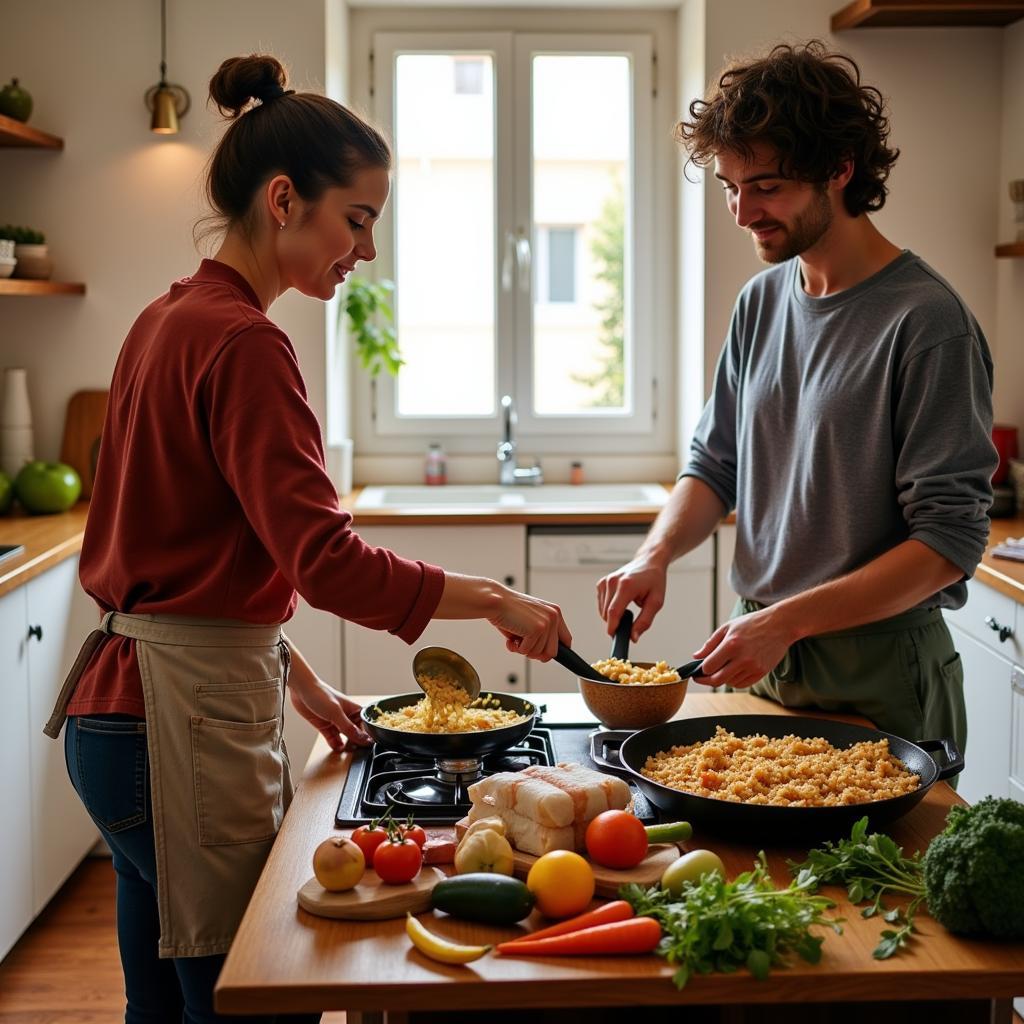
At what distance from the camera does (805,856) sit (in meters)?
1.44

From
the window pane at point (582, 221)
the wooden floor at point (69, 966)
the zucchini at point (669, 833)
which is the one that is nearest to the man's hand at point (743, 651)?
the zucchini at point (669, 833)

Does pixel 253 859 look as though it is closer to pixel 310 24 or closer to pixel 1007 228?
pixel 310 24

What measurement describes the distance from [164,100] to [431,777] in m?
2.77

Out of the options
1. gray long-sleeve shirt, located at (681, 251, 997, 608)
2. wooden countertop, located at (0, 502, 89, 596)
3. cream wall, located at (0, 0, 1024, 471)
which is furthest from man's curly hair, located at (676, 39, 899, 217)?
cream wall, located at (0, 0, 1024, 471)

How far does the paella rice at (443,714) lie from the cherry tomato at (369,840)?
275 millimetres

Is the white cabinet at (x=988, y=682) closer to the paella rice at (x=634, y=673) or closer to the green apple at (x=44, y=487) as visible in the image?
the paella rice at (x=634, y=673)

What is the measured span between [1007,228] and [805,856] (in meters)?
3.09

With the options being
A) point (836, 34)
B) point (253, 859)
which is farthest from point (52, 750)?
point (836, 34)

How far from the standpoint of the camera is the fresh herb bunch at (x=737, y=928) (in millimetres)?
1172

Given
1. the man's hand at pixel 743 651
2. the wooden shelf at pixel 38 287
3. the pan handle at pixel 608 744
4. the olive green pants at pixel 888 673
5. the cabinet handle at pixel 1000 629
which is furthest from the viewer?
the wooden shelf at pixel 38 287

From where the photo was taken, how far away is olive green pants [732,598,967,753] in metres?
1.98

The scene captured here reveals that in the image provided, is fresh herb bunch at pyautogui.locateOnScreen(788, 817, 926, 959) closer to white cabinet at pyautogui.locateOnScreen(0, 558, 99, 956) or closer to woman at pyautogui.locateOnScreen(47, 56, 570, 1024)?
woman at pyautogui.locateOnScreen(47, 56, 570, 1024)

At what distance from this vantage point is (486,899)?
1.27m

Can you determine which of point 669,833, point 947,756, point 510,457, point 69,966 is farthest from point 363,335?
point 669,833
